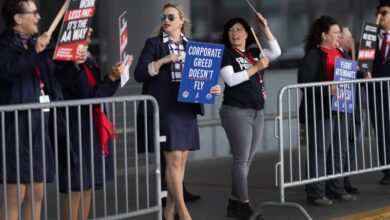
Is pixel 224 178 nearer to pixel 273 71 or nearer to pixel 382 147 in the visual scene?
pixel 382 147

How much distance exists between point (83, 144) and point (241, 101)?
1.84 m

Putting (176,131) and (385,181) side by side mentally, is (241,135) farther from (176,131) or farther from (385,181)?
(385,181)

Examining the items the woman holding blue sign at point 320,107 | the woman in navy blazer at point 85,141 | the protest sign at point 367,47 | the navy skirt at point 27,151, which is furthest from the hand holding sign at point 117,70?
the protest sign at point 367,47

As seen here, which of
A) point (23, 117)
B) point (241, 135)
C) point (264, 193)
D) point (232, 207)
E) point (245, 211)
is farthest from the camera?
point (264, 193)

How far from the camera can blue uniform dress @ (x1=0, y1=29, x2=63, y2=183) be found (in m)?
6.79

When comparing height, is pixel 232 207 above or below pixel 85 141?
below

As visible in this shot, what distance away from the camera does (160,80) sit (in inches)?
320

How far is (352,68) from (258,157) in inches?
161

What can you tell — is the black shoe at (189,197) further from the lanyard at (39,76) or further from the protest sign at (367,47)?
the lanyard at (39,76)

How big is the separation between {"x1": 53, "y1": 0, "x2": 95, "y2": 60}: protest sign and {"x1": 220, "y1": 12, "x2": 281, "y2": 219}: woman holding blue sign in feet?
6.16

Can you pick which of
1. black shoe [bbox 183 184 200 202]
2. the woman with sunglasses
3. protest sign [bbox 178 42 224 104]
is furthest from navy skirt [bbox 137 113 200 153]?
black shoe [bbox 183 184 200 202]

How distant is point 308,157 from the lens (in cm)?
955

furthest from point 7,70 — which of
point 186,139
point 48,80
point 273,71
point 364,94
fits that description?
point 273,71

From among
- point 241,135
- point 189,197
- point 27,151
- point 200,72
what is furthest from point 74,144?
point 189,197
